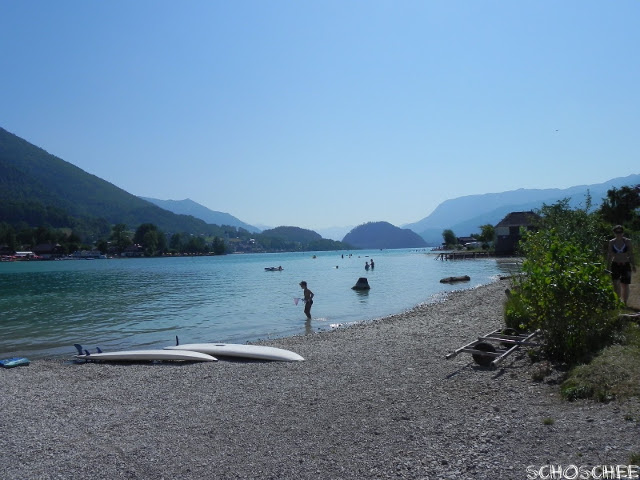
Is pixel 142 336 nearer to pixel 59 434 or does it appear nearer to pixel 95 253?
pixel 59 434

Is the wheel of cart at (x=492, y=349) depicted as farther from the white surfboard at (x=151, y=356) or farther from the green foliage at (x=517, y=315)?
the white surfboard at (x=151, y=356)

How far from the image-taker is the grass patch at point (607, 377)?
610 centimetres

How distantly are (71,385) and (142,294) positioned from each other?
98.8 ft

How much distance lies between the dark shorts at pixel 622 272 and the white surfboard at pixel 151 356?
31.9 ft

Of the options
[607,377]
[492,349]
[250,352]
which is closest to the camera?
[607,377]

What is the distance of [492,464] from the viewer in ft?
15.8

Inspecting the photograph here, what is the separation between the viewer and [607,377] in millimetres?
6527

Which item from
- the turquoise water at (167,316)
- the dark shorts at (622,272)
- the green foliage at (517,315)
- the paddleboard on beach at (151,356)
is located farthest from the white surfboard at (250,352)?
the dark shorts at (622,272)

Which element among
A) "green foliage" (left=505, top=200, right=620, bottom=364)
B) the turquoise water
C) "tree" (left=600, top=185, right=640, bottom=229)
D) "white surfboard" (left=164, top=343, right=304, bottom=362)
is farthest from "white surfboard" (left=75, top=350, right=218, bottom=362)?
"tree" (left=600, top=185, right=640, bottom=229)

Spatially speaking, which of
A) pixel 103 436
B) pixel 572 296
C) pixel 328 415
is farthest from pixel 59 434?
pixel 572 296

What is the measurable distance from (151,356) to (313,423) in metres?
7.78

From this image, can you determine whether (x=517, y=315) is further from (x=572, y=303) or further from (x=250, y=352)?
(x=250, y=352)

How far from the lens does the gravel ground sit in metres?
5.10

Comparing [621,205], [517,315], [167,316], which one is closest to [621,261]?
[517,315]
